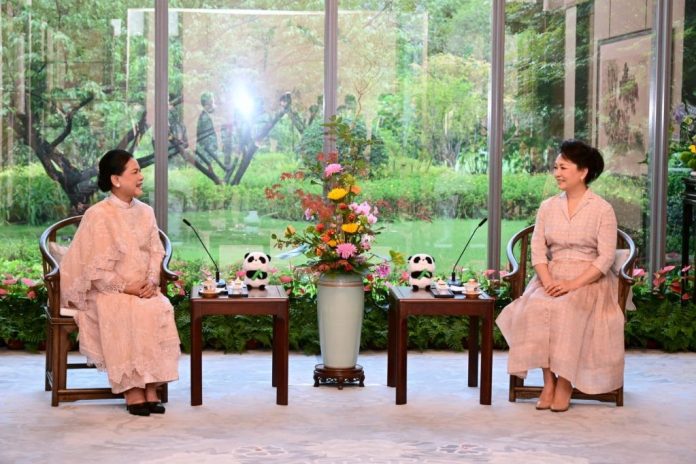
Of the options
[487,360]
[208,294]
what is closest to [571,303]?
[487,360]

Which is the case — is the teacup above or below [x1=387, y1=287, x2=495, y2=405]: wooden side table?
above

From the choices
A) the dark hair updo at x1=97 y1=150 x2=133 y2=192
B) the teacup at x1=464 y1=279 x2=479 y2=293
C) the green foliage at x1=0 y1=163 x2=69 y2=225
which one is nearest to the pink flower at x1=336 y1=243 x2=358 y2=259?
the teacup at x1=464 y1=279 x2=479 y2=293

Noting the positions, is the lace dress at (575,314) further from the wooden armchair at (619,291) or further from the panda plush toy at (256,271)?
the panda plush toy at (256,271)

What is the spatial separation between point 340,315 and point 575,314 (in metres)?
1.17

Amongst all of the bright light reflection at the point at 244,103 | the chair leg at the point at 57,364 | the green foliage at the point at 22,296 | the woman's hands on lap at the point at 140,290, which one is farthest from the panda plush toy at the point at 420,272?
the green foliage at the point at 22,296

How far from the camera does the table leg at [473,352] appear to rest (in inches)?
251

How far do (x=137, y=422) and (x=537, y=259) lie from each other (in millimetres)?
2063

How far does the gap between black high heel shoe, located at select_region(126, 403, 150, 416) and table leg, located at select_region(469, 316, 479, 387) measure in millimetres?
1695

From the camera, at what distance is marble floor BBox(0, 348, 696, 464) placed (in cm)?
502

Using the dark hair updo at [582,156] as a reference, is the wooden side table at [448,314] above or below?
below

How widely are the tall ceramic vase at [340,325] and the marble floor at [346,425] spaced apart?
0.31 feet

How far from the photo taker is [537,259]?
6.11 meters

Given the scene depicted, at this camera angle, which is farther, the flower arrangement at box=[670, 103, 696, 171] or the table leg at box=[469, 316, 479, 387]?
the flower arrangement at box=[670, 103, 696, 171]

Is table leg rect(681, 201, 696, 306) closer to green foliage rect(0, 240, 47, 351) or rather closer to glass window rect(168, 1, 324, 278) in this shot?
glass window rect(168, 1, 324, 278)
